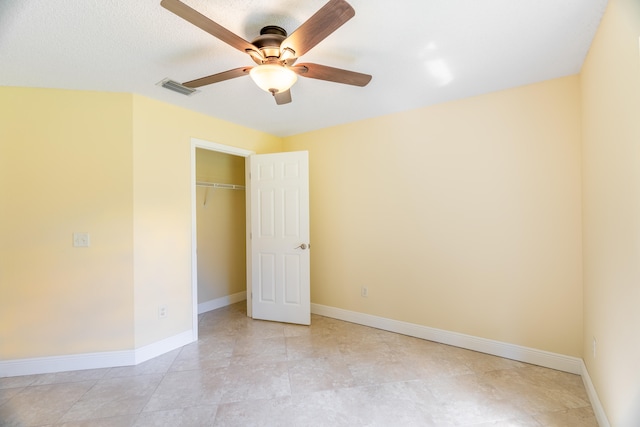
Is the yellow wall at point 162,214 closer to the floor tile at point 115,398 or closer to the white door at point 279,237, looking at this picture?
the floor tile at point 115,398

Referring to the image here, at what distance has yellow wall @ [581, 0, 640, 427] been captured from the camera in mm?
1191

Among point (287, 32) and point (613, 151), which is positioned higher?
point (287, 32)

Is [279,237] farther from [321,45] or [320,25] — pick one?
[320,25]

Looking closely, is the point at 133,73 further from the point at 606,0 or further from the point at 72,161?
the point at 606,0

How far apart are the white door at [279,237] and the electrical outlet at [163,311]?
3.37 ft

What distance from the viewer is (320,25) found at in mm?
1230

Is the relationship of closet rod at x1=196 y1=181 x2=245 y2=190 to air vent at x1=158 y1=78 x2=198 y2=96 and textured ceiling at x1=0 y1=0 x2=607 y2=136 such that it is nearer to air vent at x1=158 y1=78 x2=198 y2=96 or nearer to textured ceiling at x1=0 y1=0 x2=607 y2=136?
textured ceiling at x1=0 y1=0 x2=607 y2=136

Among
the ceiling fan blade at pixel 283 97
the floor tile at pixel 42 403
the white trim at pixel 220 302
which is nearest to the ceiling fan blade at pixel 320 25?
the ceiling fan blade at pixel 283 97

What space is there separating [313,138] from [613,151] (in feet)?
9.12

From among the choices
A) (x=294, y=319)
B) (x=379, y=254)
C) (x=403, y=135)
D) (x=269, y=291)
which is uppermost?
(x=403, y=135)

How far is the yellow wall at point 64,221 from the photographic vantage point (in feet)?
7.18

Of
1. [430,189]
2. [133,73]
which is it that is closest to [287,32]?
[133,73]

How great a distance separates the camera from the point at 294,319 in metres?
3.20

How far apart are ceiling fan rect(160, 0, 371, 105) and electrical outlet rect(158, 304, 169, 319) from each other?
2.06 m
